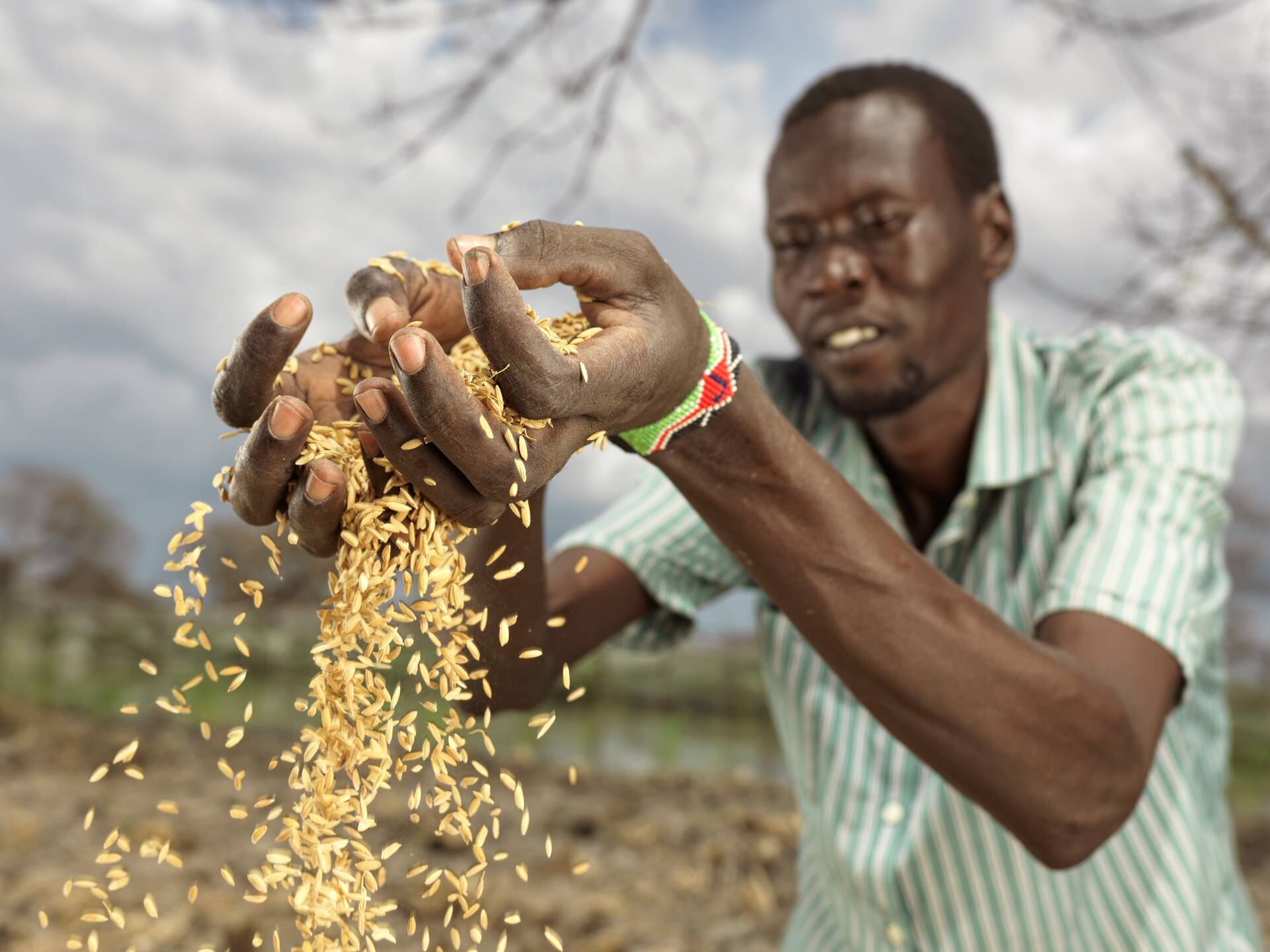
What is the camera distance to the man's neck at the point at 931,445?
2.50 metres

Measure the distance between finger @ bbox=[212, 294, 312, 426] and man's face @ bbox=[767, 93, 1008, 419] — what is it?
1277mm

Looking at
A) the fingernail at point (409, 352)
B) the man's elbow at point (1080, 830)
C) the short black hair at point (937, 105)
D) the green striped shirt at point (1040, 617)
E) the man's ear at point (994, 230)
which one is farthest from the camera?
the man's ear at point (994, 230)

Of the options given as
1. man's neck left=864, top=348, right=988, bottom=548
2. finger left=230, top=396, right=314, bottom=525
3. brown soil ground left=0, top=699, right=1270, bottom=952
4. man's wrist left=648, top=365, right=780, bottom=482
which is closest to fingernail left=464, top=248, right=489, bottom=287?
finger left=230, top=396, right=314, bottom=525

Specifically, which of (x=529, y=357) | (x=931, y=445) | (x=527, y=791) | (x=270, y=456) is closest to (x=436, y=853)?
(x=527, y=791)

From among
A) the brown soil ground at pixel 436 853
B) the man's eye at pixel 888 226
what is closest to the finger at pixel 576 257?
the man's eye at pixel 888 226

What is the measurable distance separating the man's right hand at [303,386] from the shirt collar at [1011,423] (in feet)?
4.13

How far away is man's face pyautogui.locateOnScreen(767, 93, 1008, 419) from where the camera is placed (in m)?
2.33

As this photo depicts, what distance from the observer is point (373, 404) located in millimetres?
1222

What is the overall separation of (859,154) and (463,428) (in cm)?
151

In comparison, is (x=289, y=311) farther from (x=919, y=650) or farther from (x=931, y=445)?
(x=931, y=445)

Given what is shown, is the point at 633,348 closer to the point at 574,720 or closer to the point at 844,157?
the point at 844,157

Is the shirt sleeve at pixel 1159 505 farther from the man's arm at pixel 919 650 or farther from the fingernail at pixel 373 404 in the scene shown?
the fingernail at pixel 373 404

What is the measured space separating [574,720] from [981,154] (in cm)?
383

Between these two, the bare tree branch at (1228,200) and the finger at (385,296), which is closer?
the finger at (385,296)
